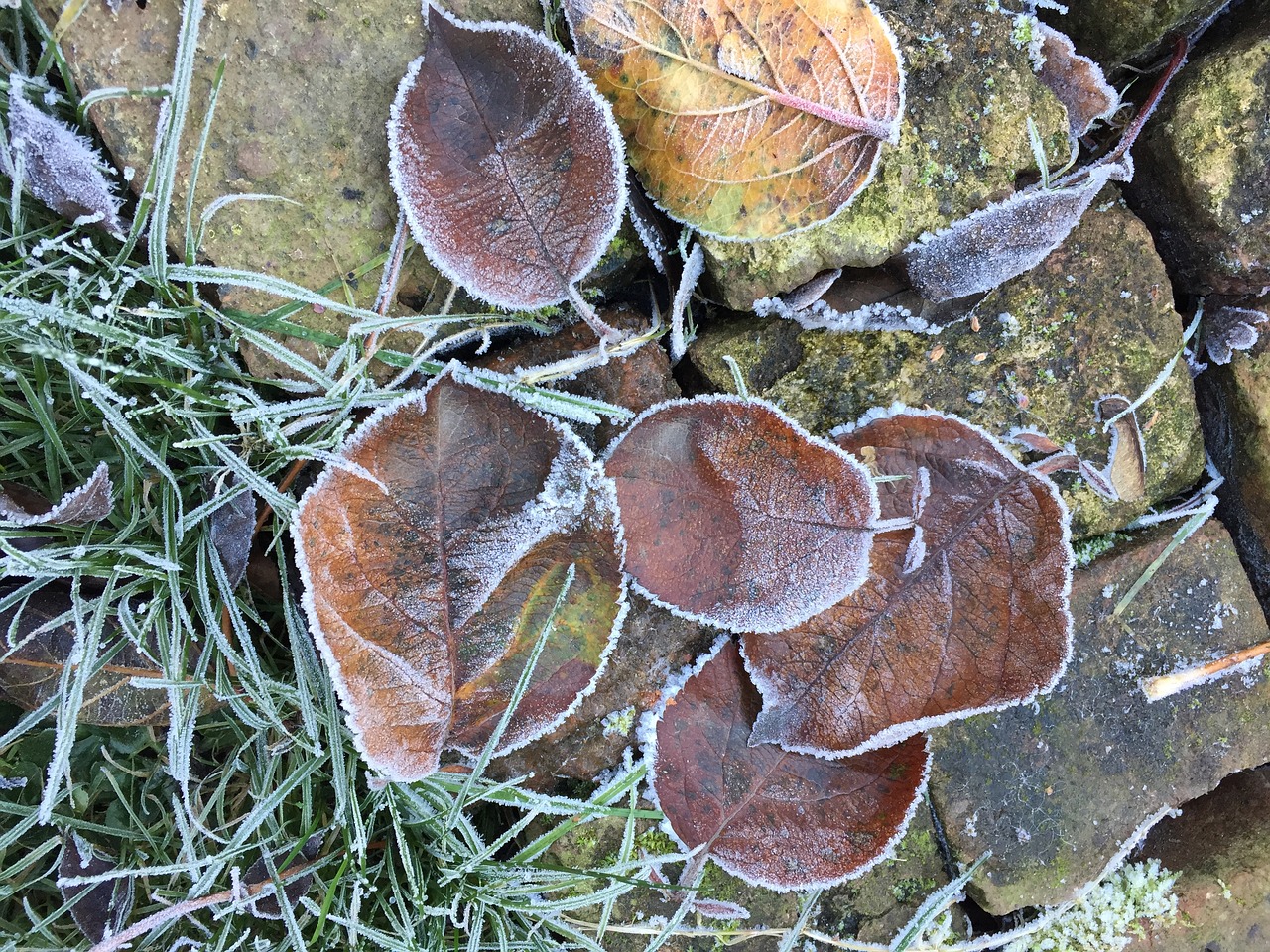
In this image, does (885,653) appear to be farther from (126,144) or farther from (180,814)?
(126,144)

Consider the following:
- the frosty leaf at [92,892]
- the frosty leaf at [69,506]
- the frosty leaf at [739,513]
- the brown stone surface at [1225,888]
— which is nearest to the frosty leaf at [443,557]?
the frosty leaf at [739,513]

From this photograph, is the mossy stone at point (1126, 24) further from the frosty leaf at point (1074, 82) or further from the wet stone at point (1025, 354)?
the wet stone at point (1025, 354)

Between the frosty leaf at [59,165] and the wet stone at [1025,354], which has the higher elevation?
the frosty leaf at [59,165]

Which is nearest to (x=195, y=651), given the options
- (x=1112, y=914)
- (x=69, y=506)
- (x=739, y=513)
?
(x=69, y=506)

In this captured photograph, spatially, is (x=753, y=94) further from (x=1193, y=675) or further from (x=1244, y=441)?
(x=1193, y=675)

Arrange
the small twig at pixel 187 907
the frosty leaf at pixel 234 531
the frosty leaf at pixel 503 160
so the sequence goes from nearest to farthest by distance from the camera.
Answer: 1. the frosty leaf at pixel 503 160
2. the small twig at pixel 187 907
3. the frosty leaf at pixel 234 531
